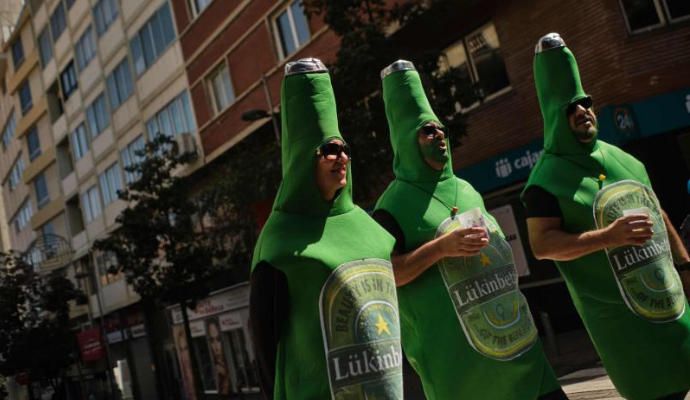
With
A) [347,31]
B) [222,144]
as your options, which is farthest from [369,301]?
[222,144]

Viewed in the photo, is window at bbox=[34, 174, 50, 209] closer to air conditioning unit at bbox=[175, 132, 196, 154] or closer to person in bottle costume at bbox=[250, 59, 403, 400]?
air conditioning unit at bbox=[175, 132, 196, 154]

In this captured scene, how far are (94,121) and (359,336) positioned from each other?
35.0m

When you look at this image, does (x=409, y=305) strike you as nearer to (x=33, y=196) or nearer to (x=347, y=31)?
(x=347, y=31)

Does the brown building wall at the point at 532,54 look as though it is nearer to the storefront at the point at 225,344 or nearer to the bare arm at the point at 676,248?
the storefront at the point at 225,344

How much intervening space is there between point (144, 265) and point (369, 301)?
18178 mm

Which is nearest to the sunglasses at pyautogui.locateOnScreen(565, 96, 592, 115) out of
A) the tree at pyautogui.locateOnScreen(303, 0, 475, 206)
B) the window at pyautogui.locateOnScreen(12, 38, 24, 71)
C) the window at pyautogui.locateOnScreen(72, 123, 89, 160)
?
the tree at pyautogui.locateOnScreen(303, 0, 475, 206)

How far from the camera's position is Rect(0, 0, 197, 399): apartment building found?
28922mm

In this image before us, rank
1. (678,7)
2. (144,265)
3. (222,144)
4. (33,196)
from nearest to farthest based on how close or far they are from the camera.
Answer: (678,7) < (144,265) < (222,144) < (33,196)

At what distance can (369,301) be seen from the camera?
3262 mm

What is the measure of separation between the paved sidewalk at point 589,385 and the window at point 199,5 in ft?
58.4

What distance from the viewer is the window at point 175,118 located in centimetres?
2662

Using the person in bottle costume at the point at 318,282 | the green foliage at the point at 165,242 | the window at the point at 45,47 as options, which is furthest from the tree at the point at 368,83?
the window at the point at 45,47

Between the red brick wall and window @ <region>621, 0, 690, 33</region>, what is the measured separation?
21 centimetres

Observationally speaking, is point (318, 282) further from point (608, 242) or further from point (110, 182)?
point (110, 182)
